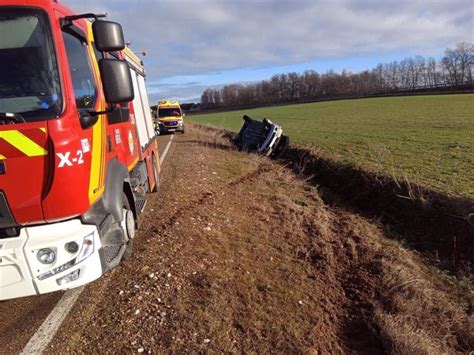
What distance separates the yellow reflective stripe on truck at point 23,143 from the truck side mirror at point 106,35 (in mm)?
962

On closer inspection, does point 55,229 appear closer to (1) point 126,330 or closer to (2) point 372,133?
(1) point 126,330

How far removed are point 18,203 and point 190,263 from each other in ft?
7.82

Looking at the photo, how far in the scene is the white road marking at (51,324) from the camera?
3.48 m

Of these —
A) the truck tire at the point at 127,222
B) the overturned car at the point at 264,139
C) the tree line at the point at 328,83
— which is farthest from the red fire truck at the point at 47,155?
the tree line at the point at 328,83

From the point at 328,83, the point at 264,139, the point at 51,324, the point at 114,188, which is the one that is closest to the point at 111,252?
the point at 114,188

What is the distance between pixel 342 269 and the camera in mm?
5770

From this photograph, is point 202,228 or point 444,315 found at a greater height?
point 202,228

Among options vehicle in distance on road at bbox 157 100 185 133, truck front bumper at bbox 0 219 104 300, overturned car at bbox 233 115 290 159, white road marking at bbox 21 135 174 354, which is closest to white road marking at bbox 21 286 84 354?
white road marking at bbox 21 135 174 354

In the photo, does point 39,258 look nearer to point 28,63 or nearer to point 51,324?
point 51,324

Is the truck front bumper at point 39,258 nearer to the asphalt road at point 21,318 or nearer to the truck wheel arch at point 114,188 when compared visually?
the truck wheel arch at point 114,188

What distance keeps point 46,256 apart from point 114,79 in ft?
5.23

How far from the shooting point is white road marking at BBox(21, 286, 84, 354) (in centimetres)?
348

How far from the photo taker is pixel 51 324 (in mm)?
3807

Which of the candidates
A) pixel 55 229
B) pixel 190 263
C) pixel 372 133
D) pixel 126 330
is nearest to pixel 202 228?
pixel 190 263
